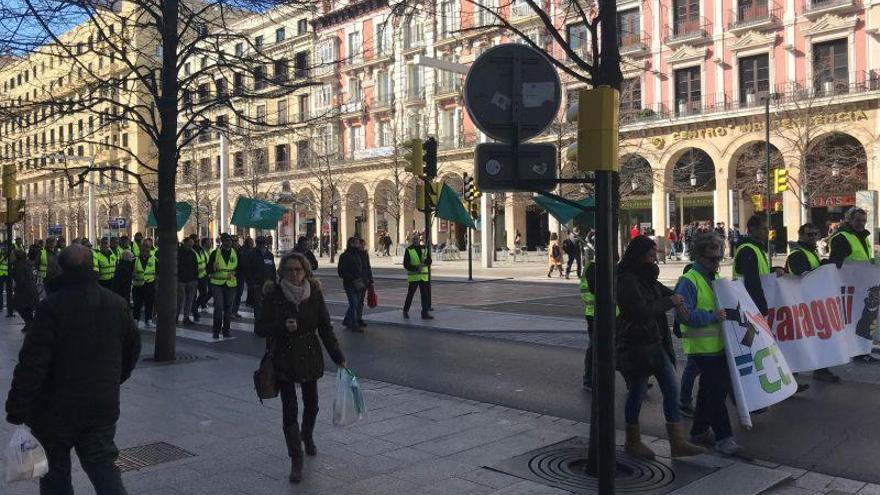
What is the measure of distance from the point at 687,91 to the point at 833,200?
922 centimetres

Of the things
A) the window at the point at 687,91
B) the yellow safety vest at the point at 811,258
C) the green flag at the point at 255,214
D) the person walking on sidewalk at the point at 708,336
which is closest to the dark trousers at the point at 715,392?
the person walking on sidewalk at the point at 708,336

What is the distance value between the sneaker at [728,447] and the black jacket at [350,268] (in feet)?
28.2

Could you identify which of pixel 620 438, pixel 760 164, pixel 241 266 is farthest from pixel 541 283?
pixel 620 438

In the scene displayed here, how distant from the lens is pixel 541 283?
25484 mm

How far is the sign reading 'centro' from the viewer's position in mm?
33656

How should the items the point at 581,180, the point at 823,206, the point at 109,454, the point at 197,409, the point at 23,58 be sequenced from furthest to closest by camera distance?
1. the point at 823,206
2. the point at 23,58
3. the point at 197,409
4. the point at 581,180
5. the point at 109,454

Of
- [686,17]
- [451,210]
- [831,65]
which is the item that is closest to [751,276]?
[451,210]

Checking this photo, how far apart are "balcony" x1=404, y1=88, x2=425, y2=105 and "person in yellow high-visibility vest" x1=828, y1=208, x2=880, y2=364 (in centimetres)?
4420

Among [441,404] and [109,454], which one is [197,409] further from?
[109,454]

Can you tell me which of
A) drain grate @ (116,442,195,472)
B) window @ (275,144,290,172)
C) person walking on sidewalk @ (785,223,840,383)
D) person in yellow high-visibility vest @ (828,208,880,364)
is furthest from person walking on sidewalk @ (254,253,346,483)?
window @ (275,144,290,172)

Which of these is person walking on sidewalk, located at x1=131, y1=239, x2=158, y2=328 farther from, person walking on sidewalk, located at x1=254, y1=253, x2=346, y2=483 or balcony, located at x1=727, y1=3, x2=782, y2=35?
balcony, located at x1=727, y1=3, x2=782, y2=35

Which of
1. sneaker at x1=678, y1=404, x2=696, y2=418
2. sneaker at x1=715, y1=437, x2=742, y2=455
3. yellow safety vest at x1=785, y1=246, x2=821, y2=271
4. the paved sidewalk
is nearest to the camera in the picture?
the paved sidewalk

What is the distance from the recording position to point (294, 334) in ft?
18.1

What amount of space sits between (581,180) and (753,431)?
3246 millimetres
